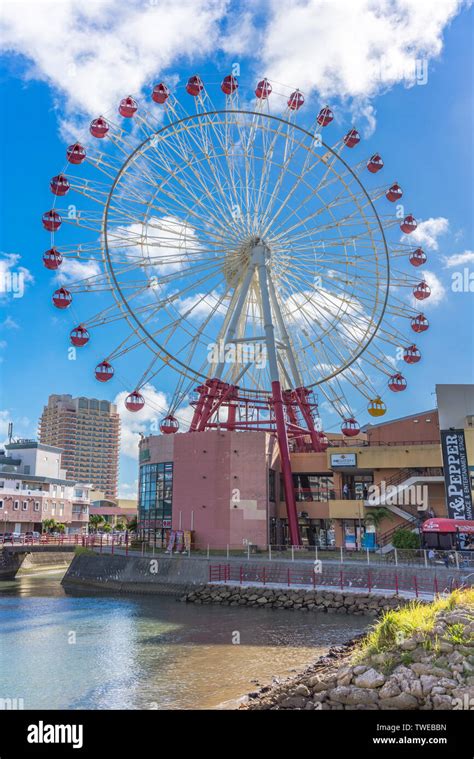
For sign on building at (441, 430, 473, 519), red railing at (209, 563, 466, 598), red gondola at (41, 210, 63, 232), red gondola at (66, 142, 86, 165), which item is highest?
red gondola at (66, 142, 86, 165)

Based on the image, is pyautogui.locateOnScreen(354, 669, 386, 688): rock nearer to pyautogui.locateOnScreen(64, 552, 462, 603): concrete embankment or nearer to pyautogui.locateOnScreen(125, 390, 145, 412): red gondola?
pyautogui.locateOnScreen(64, 552, 462, 603): concrete embankment

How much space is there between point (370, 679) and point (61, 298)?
28.7 metres

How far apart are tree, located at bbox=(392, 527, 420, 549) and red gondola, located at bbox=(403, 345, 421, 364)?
11.6 metres

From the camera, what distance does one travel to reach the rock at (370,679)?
488 inches

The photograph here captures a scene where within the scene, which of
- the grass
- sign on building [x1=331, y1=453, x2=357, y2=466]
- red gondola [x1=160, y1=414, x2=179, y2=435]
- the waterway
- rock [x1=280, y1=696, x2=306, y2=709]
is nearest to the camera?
rock [x1=280, y1=696, x2=306, y2=709]

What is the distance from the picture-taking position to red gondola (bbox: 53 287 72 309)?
118 feet

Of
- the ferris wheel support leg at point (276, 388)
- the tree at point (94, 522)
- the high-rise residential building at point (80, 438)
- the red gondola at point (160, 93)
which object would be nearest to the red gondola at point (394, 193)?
the ferris wheel support leg at point (276, 388)

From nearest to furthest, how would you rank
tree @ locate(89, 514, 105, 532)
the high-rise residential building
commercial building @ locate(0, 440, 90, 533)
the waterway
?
the waterway, commercial building @ locate(0, 440, 90, 533), tree @ locate(89, 514, 105, 532), the high-rise residential building

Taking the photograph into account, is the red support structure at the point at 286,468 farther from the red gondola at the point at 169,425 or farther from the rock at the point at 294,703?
the rock at the point at 294,703

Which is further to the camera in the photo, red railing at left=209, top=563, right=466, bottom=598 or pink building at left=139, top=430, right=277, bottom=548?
pink building at left=139, top=430, right=277, bottom=548

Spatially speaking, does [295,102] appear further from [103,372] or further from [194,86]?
[103,372]

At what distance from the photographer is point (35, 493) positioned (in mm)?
71938

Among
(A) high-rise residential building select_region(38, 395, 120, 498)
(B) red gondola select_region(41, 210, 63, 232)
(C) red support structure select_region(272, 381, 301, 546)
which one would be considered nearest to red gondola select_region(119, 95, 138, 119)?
(B) red gondola select_region(41, 210, 63, 232)

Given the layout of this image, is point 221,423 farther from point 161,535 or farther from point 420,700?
point 420,700
